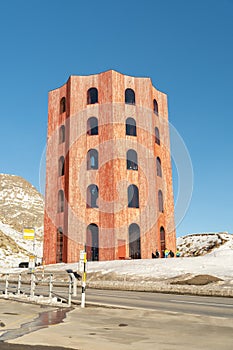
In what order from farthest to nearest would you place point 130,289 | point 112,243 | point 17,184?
1. point 17,184
2. point 112,243
3. point 130,289

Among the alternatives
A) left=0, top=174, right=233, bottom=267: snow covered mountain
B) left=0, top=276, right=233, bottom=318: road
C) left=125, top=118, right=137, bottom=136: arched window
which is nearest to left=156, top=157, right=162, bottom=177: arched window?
left=125, top=118, right=137, bottom=136: arched window

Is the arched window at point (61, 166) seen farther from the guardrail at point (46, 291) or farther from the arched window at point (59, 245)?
the guardrail at point (46, 291)

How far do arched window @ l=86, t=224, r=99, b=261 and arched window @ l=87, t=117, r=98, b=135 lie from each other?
416 inches

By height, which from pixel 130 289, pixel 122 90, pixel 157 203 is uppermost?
pixel 122 90

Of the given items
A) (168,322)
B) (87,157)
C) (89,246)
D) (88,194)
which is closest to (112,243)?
(89,246)

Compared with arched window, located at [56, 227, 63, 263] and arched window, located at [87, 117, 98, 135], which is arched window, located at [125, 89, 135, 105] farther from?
arched window, located at [56, 227, 63, 263]

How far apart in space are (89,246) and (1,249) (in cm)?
4897

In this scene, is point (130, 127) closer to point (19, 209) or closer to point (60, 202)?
point (60, 202)

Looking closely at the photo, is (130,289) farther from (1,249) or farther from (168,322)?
(1,249)

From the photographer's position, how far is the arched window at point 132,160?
43500mm

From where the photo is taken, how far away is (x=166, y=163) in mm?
47594

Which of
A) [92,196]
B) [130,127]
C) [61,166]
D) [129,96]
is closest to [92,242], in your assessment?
[92,196]

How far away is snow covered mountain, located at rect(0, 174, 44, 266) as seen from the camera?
113 meters

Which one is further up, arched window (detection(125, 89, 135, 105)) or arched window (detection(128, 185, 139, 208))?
arched window (detection(125, 89, 135, 105))
